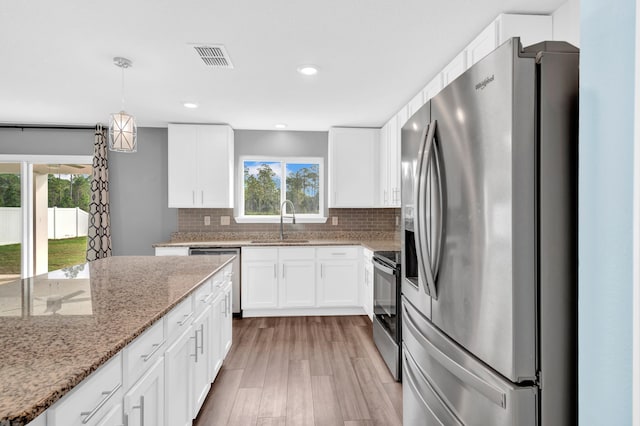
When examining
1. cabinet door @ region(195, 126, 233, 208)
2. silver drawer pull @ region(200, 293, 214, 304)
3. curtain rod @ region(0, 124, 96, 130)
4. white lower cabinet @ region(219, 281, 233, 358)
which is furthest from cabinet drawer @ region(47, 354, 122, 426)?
curtain rod @ region(0, 124, 96, 130)

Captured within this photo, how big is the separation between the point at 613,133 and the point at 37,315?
1741 millimetres

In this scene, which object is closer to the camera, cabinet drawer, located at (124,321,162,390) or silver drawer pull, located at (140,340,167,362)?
cabinet drawer, located at (124,321,162,390)

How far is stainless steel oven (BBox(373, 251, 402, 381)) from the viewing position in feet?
8.51

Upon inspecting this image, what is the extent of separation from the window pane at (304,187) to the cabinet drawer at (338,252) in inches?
31.8

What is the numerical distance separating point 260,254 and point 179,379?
250 cm

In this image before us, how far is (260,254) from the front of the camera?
4.15 metres

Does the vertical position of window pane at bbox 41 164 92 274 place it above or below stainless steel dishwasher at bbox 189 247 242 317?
above

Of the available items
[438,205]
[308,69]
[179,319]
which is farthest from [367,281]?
[438,205]

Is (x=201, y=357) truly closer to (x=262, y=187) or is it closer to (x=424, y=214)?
(x=424, y=214)

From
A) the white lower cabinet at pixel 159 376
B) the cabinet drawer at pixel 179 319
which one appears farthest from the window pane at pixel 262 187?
the cabinet drawer at pixel 179 319

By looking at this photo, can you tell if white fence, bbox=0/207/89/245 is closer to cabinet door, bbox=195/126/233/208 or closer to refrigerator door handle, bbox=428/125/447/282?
cabinet door, bbox=195/126/233/208

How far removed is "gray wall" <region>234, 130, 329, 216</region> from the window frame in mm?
38

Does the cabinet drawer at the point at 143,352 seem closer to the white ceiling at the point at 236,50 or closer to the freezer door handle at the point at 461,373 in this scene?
the freezer door handle at the point at 461,373

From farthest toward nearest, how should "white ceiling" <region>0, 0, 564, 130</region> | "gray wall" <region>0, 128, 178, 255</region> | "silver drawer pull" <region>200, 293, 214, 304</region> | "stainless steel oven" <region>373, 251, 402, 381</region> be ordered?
"gray wall" <region>0, 128, 178, 255</region> → "stainless steel oven" <region>373, 251, 402, 381</region> → "silver drawer pull" <region>200, 293, 214, 304</region> → "white ceiling" <region>0, 0, 564, 130</region>
